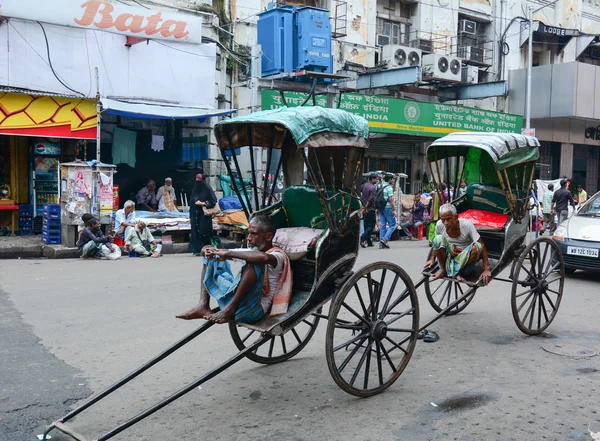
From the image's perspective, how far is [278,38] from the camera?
53.4 feet

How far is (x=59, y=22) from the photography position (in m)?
13.8

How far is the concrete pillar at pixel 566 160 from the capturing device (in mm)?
27156

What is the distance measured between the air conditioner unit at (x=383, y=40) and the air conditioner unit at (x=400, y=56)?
56.3 inches

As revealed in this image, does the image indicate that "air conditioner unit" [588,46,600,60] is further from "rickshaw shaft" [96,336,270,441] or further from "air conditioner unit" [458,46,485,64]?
"rickshaw shaft" [96,336,270,441]

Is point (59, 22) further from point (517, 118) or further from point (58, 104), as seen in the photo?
point (517, 118)

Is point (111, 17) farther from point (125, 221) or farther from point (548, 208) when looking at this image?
point (548, 208)

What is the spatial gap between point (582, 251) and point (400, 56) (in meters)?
12.0

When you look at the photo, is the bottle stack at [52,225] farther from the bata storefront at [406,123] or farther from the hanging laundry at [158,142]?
the bata storefront at [406,123]

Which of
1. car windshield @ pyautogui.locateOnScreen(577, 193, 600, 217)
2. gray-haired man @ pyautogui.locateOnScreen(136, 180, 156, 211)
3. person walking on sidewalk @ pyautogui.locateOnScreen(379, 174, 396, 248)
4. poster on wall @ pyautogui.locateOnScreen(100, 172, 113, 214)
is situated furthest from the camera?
gray-haired man @ pyautogui.locateOnScreen(136, 180, 156, 211)

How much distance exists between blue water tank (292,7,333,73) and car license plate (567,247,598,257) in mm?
8709

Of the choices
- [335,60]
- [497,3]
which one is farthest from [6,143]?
[497,3]

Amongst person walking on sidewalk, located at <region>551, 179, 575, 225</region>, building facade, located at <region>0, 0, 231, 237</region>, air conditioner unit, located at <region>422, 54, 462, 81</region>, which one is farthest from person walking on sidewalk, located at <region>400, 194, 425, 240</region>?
air conditioner unit, located at <region>422, 54, 462, 81</region>

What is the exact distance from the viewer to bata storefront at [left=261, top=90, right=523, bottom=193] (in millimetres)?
17766

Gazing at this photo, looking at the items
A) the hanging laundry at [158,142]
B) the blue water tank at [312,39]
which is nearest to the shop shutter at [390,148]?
the blue water tank at [312,39]
